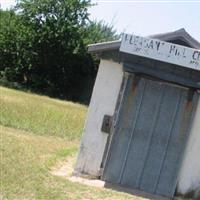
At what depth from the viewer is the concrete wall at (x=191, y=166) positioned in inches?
443

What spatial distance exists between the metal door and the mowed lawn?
0.83 meters

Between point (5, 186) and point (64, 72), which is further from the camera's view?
point (64, 72)

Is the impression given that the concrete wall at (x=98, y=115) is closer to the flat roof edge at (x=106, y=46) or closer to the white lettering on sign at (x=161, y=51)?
the flat roof edge at (x=106, y=46)

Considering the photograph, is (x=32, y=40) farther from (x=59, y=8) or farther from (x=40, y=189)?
(x=40, y=189)

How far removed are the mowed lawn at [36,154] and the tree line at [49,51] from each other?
14910 millimetres

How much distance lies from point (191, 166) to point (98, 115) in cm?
201

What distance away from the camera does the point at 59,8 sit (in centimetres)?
3812

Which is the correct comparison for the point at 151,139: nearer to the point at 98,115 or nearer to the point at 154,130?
the point at 154,130

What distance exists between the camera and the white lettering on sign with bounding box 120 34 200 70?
10945 mm

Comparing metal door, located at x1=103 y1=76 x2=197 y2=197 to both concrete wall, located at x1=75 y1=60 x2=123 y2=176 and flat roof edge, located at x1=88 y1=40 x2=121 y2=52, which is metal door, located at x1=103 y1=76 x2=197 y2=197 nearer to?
concrete wall, located at x1=75 y1=60 x2=123 y2=176

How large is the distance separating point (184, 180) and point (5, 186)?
3.64 m

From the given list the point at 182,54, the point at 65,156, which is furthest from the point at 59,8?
the point at 182,54

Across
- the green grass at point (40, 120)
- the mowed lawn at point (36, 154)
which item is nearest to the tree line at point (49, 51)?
the green grass at point (40, 120)

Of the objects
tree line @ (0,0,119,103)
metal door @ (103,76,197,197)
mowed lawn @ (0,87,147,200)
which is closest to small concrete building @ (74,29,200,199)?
metal door @ (103,76,197,197)
